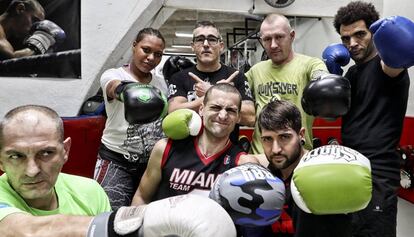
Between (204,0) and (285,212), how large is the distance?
115 inches

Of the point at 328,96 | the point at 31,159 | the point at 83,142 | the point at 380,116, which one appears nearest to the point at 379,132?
the point at 380,116

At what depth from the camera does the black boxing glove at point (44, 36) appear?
118 inches

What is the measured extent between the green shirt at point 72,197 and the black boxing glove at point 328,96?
3.03 ft

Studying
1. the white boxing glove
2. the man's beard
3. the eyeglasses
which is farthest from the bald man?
the eyeglasses

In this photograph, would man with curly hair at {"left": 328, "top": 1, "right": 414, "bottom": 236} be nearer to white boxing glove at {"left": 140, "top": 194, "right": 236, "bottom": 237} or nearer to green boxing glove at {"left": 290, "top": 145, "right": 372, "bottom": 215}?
green boxing glove at {"left": 290, "top": 145, "right": 372, "bottom": 215}

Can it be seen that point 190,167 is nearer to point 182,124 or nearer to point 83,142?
point 182,124

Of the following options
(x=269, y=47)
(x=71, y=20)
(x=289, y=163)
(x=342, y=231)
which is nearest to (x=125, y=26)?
(x=71, y=20)

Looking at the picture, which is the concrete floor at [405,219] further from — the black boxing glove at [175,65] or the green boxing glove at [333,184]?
the green boxing glove at [333,184]

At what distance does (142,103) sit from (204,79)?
59 cm

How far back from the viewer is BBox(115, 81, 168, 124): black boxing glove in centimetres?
163

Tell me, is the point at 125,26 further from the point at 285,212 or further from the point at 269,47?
the point at 285,212

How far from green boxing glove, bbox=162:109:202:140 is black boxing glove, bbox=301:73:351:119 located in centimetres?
52

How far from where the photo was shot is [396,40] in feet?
4.48

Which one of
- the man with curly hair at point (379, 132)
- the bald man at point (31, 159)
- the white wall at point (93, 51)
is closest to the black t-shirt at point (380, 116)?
the man with curly hair at point (379, 132)
